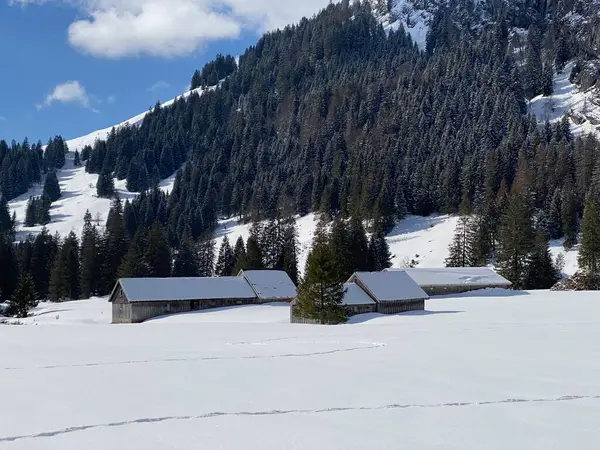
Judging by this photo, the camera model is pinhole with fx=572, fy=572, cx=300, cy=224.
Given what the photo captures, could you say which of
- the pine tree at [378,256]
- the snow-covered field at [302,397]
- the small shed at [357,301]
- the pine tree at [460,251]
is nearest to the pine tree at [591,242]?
the pine tree at [460,251]

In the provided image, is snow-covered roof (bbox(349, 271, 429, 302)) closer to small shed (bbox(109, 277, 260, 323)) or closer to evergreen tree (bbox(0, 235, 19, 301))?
small shed (bbox(109, 277, 260, 323))

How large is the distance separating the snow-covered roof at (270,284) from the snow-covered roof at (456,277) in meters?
14.6

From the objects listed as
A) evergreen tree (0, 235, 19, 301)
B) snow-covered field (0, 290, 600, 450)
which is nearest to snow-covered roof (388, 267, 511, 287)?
snow-covered field (0, 290, 600, 450)

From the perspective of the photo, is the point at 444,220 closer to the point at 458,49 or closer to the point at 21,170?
the point at 458,49

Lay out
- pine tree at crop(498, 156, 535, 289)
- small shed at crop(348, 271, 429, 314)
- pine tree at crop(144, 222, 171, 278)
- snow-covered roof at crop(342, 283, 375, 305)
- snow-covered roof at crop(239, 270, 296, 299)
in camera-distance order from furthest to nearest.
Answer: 1. pine tree at crop(144, 222, 171, 278)
2. pine tree at crop(498, 156, 535, 289)
3. snow-covered roof at crop(239, 270, 296, 299)
4. small shed at crop(348, 271, 429, 314)
5. snow-covered roof at crop(342, 283, 375, 305)

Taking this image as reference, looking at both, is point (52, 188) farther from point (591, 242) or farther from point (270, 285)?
point (591, 242)

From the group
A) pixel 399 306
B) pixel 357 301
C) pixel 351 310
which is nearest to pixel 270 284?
pixel 357 301

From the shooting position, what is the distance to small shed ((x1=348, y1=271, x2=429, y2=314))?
53.1 meters

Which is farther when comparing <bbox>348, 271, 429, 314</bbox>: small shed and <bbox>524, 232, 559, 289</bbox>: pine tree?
<bbox>524, 232, 559, 289</bbox>: pine tree

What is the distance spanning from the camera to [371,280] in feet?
179

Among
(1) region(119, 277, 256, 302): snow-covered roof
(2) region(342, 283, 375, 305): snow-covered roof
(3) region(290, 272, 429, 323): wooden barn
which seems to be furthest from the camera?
(1) region(119, 277, 256, 302): snow-covered roof

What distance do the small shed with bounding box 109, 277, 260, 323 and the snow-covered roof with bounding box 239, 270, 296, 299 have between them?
0.91 m

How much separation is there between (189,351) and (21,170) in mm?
199478

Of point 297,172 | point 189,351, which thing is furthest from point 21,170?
point 189,351
